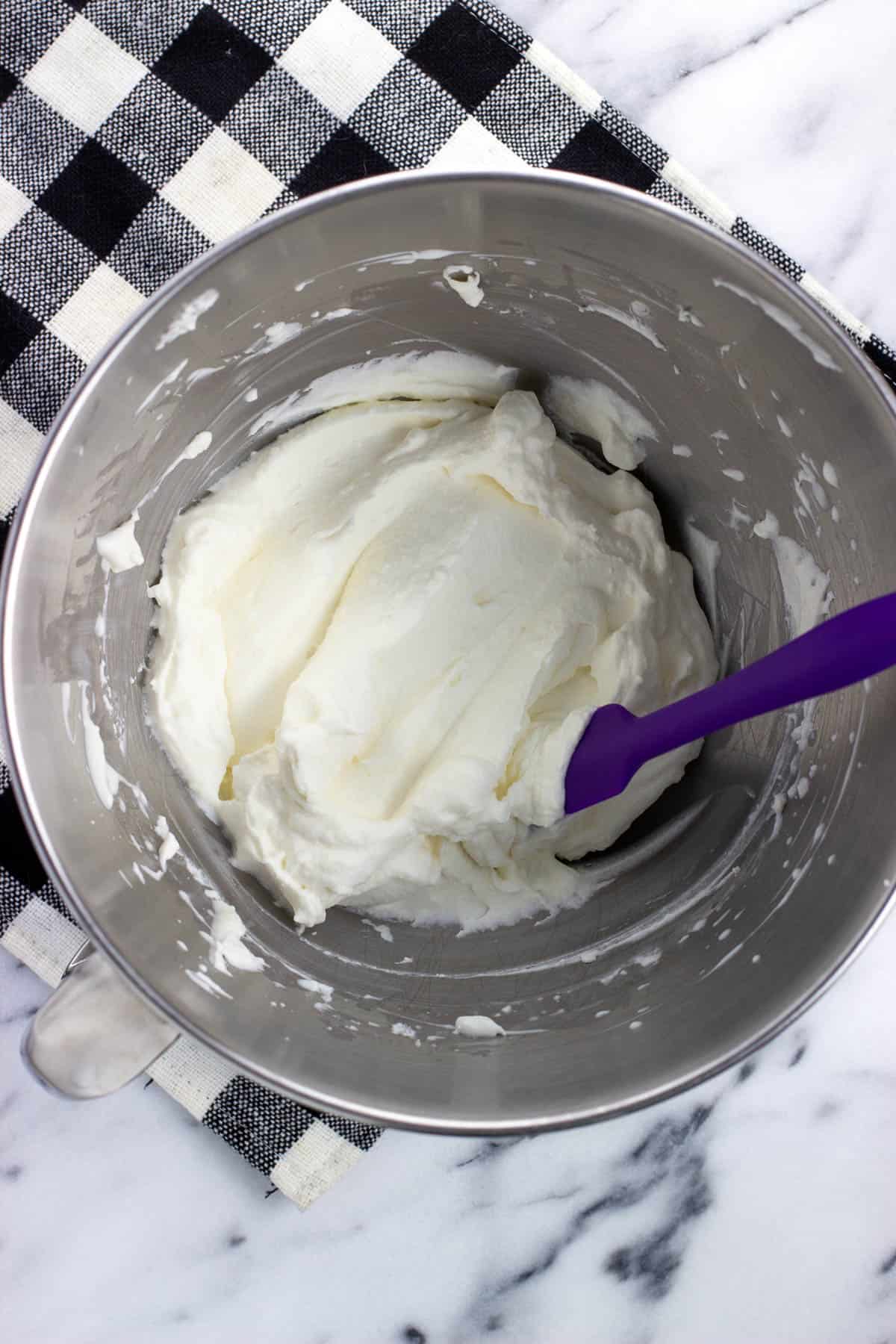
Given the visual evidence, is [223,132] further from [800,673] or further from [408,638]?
[800,673]

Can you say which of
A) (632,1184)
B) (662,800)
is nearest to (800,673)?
(662,800)

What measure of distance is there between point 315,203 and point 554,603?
1.46 ft

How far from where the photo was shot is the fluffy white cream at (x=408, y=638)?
1.01m

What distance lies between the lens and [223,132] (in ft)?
3.75

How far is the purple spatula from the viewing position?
0.75 m

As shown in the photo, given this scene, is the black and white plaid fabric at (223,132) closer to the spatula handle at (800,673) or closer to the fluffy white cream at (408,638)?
the fluffy white cream at (408,638)

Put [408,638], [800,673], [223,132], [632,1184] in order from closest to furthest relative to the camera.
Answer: [800,673] → [408,638] → [223,132] → [632,1184]

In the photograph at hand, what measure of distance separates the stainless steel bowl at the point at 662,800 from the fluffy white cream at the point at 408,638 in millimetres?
36

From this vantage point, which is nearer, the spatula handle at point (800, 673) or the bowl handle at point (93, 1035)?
the spatula handle at point (800, 673)

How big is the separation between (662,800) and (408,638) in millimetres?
Result: 324

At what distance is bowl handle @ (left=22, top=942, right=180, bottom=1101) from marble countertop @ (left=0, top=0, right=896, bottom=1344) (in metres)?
0.35

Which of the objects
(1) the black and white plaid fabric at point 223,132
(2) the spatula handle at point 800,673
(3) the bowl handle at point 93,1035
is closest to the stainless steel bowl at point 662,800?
(3) the bowl handle at point 93,1035

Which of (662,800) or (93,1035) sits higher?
(662,800)

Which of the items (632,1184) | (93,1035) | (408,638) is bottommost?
(93,1035)
